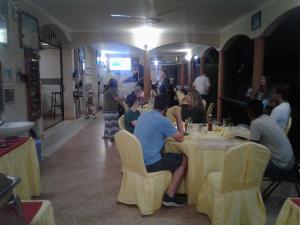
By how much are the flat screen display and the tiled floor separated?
380 inches

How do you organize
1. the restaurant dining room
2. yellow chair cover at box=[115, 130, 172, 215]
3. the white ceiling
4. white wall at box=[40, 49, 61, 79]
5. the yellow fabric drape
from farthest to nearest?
1. white wall at box=[40, 49, 61, 79]
2. the white ceiling
3. yellow chair cover at box=[115, 130, 172, 215]
4. the restaurant dining room
5. the yellow fabric drape

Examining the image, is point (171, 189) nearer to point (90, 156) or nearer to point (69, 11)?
point (90, 156)

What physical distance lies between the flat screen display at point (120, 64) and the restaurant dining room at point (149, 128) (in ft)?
16.4

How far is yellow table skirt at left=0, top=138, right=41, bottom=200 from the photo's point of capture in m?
2.53

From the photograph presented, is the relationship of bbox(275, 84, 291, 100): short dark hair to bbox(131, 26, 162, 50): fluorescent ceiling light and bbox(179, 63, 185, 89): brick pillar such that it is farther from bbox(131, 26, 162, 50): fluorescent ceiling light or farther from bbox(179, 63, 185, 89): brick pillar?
bbox(179, 63, 185, 89): brick pillar

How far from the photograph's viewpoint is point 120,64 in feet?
47.2

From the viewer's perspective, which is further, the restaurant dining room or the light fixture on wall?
the light fixture on wall

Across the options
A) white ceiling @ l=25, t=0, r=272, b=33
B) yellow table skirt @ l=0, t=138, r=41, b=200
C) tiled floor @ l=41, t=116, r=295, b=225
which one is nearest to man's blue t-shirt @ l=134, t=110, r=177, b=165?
tiled floor @ l=41, t=116, r=295, b=225

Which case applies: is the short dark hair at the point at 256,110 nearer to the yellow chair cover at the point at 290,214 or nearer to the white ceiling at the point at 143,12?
the yellow chair cover at the point at 290,214

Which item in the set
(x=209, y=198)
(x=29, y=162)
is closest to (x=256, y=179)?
(x=209, y=198)

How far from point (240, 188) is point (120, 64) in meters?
12.5

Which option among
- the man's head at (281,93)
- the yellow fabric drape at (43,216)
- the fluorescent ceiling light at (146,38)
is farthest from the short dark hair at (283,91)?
the fluorescent ceiling light at (146,38)

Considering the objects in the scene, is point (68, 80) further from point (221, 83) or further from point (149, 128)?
point (149, 128)

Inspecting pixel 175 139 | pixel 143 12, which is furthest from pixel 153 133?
pixel 143 12
